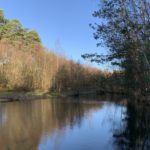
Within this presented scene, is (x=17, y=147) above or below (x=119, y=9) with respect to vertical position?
below

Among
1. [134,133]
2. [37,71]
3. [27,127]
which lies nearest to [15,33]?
[37,71]

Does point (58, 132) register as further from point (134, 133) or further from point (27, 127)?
point (134, 133)

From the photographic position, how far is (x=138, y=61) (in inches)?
873

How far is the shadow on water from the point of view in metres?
14.5

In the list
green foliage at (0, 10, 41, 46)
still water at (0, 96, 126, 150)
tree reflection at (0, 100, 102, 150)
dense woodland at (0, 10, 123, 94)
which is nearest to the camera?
still water at (0, 96, 126, 150)

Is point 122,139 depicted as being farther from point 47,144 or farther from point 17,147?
point 17,147

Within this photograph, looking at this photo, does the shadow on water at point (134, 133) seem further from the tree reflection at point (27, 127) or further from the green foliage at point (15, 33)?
the green foliage at point (15, 33)

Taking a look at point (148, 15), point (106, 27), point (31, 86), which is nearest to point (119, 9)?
point (148, 15)

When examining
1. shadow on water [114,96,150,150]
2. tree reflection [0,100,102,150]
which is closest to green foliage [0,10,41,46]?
tree reflection [0,100,102,150]

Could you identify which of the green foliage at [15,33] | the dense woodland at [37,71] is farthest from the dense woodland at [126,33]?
the green foliage at [15,33]

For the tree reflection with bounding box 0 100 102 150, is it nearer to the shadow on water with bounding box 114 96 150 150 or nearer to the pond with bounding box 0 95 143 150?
the pond with bounding box 0 95 143 150

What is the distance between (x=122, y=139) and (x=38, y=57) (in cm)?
4003

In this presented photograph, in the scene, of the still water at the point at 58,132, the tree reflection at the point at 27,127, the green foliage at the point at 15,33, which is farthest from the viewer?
the green foliage at the point at 15,33

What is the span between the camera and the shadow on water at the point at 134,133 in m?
14.5
